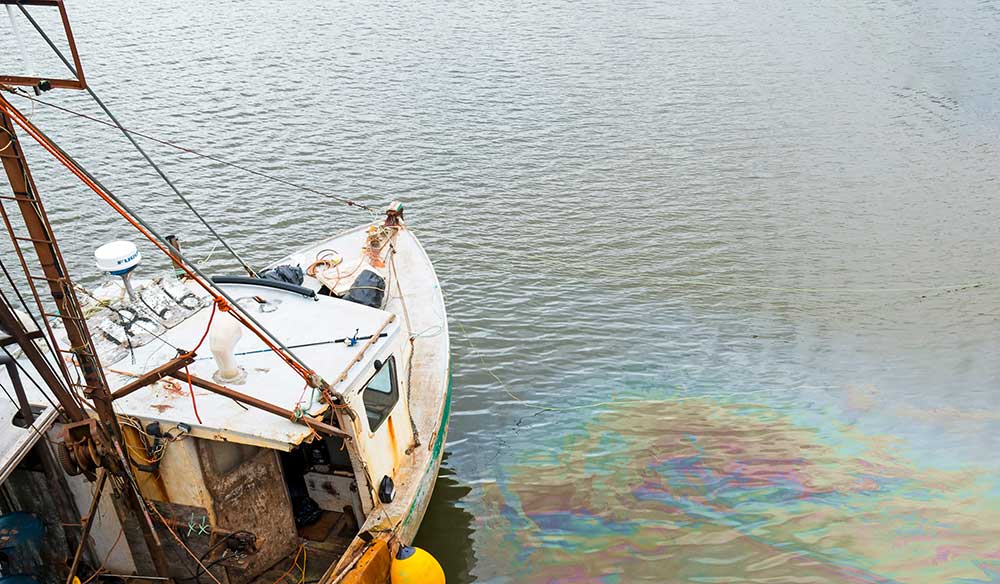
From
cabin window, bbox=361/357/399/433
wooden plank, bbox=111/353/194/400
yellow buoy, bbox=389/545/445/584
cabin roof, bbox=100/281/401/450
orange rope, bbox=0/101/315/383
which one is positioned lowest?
yellow buoy, bbox=389/545/445/584

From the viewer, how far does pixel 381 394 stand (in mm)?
8453

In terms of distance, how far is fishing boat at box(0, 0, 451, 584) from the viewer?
22.1 feet

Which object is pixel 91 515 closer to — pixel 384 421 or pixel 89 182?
pixel 384 421

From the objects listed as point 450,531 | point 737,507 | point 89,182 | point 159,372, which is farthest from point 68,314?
point 737,507

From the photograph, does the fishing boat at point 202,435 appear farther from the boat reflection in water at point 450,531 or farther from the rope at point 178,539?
the boat reflection in water at point 450,531

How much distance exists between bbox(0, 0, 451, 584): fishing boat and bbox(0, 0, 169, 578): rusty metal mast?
17mm

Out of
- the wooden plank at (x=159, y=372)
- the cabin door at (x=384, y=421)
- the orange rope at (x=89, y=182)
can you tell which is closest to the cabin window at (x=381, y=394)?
the cabin door at (x=384, y=421)

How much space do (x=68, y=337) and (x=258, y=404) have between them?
5.11 ft

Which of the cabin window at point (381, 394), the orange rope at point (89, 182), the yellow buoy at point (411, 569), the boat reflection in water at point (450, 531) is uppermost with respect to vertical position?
the orange rope at point (89, 182)

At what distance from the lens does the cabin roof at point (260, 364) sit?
283 inches

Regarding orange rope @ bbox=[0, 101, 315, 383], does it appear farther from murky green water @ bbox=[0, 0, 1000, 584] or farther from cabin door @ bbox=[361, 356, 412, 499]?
murky green water @ bbox=[0, 0, 1000, 584]

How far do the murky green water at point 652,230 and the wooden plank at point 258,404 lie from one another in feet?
10.6

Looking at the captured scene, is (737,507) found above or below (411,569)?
below

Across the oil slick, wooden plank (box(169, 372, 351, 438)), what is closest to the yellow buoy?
wooden plank (box(169, 372, 351, 438))
